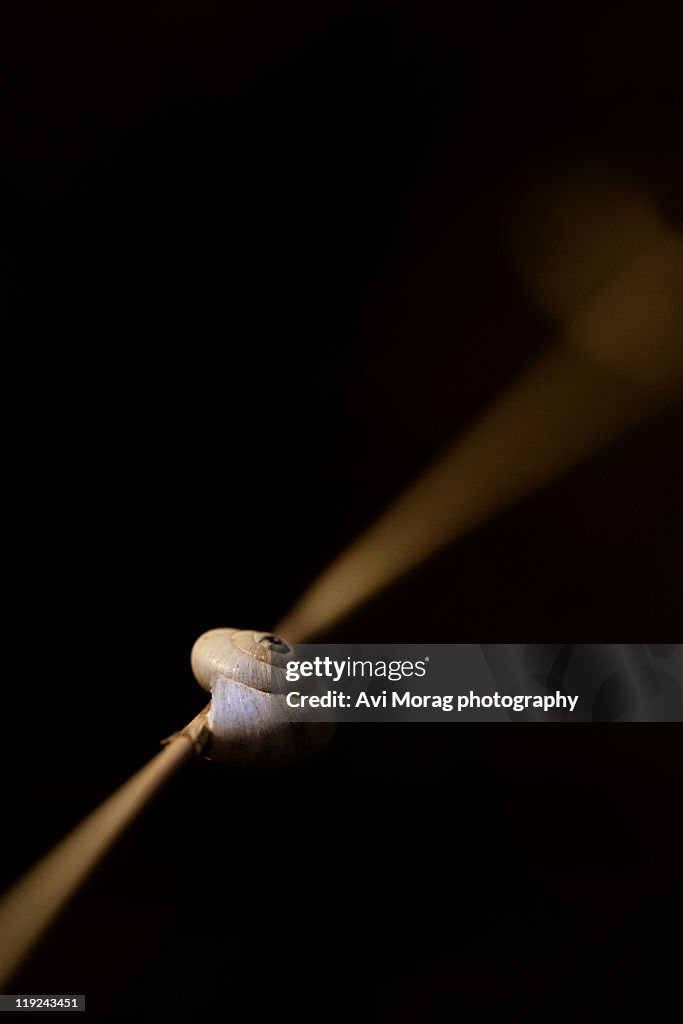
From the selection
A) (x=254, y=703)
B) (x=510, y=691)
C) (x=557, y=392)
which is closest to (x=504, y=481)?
(x=557, y=392)

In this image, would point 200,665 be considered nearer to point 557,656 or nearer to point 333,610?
point 333,610

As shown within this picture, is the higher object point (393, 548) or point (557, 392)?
point (557, 392)

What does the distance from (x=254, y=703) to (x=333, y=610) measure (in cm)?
16

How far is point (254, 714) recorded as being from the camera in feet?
2.65

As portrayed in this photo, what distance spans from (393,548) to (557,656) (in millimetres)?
231

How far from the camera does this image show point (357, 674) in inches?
34.6

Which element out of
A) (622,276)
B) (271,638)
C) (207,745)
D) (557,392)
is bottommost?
(207,745)

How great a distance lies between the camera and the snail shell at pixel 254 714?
81 centimetres

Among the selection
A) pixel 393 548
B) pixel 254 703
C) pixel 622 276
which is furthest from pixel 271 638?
pixel 622 276

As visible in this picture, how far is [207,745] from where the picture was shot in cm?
82

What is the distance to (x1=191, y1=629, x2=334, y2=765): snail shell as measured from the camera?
2.65ft

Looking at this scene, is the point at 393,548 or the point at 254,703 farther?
the point at 393,548

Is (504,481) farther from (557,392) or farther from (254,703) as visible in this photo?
(254,703)

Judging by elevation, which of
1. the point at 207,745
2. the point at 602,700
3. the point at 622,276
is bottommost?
the point at 207,745
